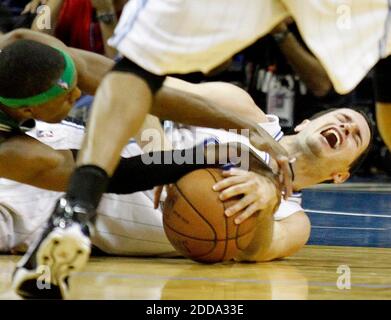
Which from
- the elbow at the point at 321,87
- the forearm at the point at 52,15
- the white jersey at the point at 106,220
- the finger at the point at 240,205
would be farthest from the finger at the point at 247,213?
the elbow at the point at 321,87

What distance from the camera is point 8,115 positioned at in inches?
150

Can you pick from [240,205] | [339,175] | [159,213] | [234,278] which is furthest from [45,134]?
[339,175]

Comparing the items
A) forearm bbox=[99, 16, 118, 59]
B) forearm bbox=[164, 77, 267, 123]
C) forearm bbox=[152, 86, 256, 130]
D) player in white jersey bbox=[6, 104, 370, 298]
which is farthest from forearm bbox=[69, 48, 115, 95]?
forearm bbox=[99, 16, 118, 59]

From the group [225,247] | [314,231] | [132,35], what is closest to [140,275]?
[225,247]

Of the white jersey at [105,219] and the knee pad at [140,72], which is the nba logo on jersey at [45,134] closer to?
the white jersey at [105,219]

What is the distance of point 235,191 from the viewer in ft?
12.2

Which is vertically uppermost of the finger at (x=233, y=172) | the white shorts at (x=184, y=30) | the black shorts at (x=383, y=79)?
the white shorts at (x=184, y=30)

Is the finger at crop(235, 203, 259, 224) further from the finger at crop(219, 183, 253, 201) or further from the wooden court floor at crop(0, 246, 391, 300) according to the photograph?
the wooden court floor at crop(0, 246, 391, 300)

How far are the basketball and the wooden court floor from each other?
0.11 m

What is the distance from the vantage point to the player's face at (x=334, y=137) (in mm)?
4492

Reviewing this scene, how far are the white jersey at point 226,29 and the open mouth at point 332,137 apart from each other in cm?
139

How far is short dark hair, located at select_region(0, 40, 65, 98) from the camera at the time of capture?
3.50m

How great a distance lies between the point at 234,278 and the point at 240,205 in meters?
0.30

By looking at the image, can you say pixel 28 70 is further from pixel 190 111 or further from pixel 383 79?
pixel 383 79
